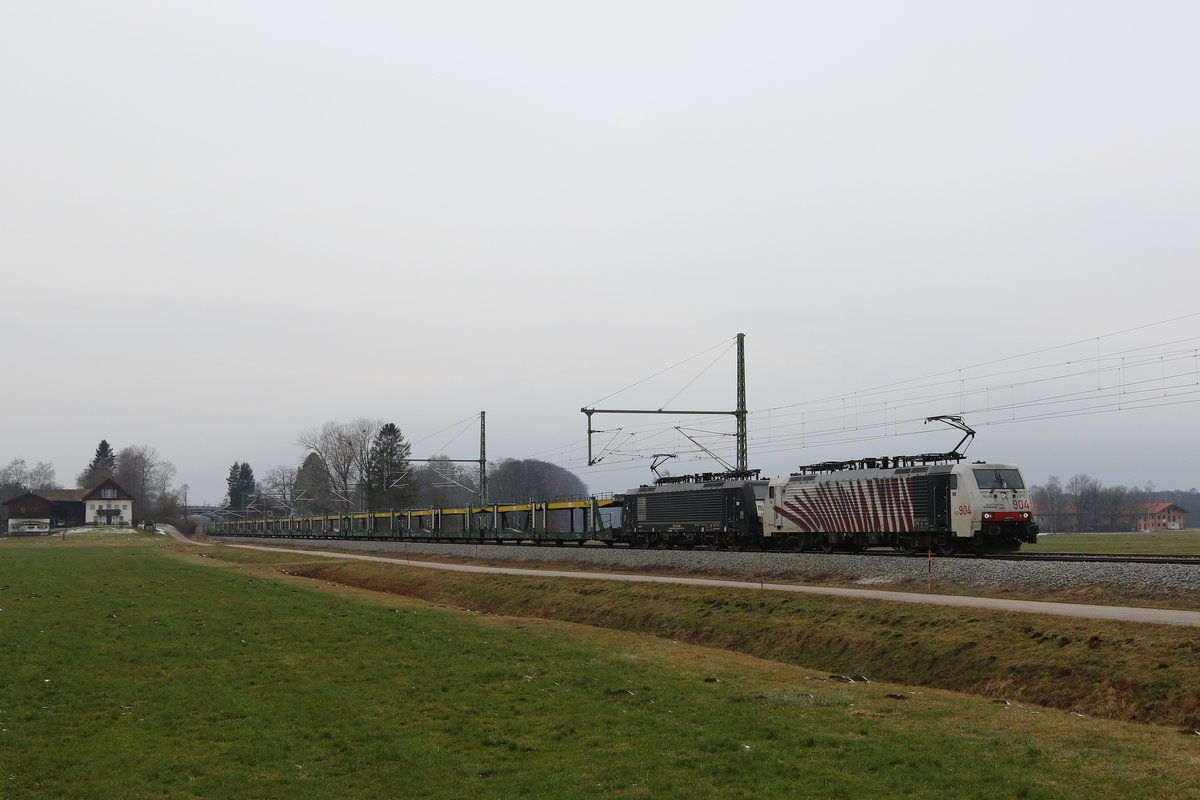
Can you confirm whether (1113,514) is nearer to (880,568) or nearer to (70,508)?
(880,568)

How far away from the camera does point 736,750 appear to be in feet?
41.1

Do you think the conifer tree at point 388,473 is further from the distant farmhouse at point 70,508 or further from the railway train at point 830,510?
the railway train at point 830,510

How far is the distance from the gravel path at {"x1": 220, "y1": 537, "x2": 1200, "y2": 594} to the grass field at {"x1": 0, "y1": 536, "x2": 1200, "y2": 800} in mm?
8040

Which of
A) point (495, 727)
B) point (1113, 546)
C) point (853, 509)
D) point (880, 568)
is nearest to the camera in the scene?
point (495, 727)

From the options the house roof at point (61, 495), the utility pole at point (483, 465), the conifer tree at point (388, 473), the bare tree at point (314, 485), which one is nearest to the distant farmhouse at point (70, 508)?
the house roof at point (61, 495)

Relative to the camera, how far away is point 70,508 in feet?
579

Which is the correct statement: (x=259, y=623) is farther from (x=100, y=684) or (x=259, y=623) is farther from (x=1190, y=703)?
(x=1190, y=703)

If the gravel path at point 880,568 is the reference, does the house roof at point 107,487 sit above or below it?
above

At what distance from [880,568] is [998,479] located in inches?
267

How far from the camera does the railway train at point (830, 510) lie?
36.9 metres

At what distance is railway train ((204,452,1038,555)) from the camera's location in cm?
3691

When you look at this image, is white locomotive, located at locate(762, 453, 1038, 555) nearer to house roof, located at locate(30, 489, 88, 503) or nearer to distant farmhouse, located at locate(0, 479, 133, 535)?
distant farmhouse, located at locate(0, 479, 133, 535)

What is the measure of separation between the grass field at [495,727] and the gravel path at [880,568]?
8.04 m

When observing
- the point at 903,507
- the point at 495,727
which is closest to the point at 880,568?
the point at 903,507
